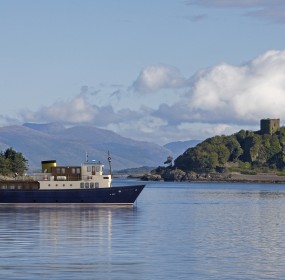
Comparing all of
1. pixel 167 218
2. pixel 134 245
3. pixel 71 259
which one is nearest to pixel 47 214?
pixel 167 218

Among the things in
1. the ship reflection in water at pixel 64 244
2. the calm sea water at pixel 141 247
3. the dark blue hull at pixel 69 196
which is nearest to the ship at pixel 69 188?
the dark blue hull at pixel 69 196

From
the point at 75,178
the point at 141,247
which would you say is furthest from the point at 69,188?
the point at 141,247

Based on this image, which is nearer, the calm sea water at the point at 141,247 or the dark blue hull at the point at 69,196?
the calm sea water at the point at 141,247

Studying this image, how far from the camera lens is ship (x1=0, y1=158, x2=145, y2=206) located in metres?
135

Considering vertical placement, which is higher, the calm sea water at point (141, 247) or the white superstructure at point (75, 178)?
the white superstructure at point (75, 178)

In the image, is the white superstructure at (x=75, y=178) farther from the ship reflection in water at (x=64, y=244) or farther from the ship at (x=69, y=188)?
the ship reflection in water at (x=64, y=244)

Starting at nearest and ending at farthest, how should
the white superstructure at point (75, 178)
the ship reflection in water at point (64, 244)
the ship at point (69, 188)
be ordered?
the ship reflection in water at point (64, 244) → the white superstructure at point (75, 178) → the ship at point (69, 188)

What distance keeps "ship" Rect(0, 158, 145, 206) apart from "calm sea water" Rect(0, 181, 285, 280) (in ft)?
74.2

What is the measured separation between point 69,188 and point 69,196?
1164 mm

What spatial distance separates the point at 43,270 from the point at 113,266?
4670 mm

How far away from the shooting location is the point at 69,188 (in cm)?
13500

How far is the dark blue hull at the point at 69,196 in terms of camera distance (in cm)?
13488

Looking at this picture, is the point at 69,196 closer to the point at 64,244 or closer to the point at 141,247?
the point at 64,244

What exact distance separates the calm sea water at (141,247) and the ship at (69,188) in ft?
74.2
